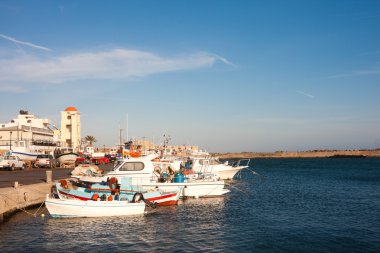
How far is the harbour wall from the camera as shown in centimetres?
2258

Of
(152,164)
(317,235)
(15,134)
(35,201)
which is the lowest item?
(317,235)

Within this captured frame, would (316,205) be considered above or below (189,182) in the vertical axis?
below

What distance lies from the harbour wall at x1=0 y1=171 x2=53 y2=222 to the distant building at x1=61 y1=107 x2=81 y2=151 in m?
78.4

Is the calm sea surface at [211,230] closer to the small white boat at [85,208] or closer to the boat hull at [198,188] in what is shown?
the small white boat at [85,208]

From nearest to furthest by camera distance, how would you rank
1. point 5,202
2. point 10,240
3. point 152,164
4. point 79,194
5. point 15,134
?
point 10,240 < point 5,202 < point 79,194 < point 152,164 < point 15,134

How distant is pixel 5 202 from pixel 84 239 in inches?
274

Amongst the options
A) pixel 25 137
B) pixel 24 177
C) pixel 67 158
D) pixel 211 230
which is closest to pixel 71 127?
pixel 25 137

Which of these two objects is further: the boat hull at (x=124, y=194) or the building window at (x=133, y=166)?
the building window at (x=133, y=166)

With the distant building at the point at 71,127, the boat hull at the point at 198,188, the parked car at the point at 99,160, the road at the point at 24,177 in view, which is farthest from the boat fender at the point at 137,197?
the distant building at the point at 71,127

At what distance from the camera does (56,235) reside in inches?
782

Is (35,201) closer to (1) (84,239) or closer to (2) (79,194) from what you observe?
(2) (79,194)

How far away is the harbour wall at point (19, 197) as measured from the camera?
22584 mm

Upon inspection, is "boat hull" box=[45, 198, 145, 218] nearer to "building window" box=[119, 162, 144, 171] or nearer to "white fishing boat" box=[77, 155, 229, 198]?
"white fishing boat" box=[77, 155, 229, 198]

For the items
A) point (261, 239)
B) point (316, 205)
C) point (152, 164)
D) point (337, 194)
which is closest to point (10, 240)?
point (261, 239)
